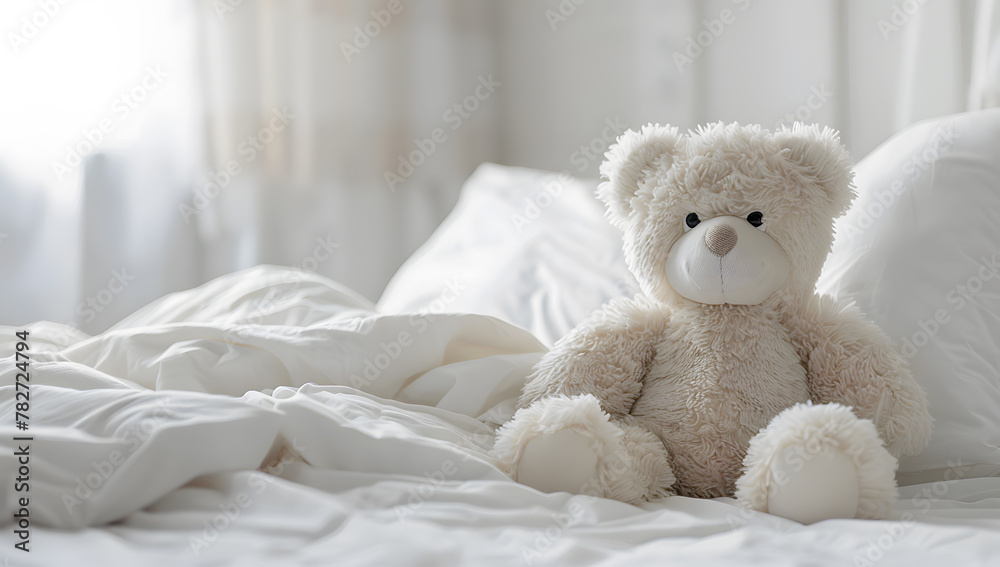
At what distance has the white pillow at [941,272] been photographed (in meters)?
0.79

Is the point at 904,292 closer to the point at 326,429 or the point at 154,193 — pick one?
the point at 326,429

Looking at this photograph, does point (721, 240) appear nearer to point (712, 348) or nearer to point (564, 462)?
point (712, 348)

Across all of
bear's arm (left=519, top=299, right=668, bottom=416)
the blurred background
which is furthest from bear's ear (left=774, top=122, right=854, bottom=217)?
the blurred background

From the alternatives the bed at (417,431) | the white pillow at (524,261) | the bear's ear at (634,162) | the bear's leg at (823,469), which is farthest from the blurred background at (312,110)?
the bear's leg at (823,469)

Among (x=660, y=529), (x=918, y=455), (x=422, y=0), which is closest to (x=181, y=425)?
(x=660, y=529)

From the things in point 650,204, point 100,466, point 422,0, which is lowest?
point 100,466

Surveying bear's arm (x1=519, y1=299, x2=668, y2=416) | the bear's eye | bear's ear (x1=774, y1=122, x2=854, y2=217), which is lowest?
bear's arm (x1=519, y1=299, x2=668, y2=416)

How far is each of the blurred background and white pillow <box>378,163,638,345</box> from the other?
0.42m

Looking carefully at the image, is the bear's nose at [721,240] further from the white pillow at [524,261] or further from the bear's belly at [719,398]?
the white pillow at [524,261]

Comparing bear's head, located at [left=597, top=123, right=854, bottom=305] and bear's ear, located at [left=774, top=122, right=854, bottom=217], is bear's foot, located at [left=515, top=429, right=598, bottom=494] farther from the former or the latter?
bear's ear, located at [left=774, top=122, right=854, bottom=217]

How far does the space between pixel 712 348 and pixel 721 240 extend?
121mm

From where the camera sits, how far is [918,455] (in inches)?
31.0

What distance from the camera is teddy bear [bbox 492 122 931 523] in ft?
2.27

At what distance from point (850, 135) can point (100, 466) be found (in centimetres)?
132
